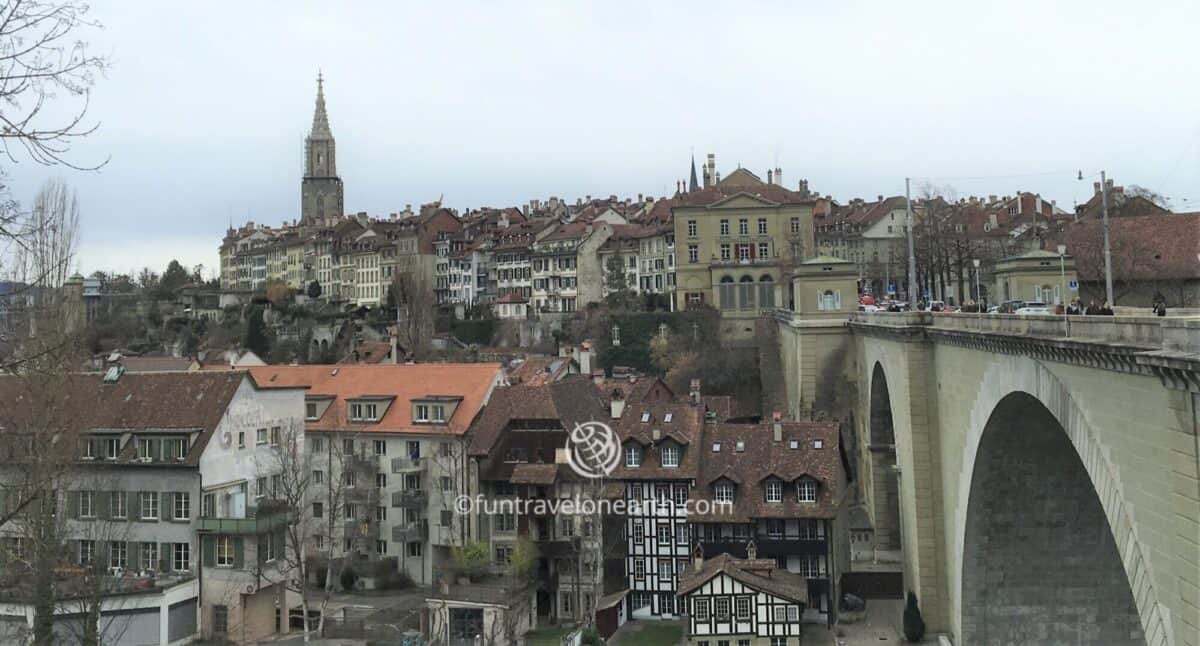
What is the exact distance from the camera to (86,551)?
32.9 metres

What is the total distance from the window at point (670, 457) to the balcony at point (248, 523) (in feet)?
40.9

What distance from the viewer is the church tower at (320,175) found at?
14225cm

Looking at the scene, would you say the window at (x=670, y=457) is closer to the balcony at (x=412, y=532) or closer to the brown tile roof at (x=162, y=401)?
the balcony at (x=412, y=532)

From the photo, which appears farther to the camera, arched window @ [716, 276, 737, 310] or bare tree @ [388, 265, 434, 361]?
bare tree @ [388, 265, 434, 361]

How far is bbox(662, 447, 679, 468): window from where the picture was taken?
3641 centimetres

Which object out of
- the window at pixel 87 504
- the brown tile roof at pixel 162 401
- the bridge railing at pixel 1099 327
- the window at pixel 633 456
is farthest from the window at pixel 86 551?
the bridge railing at pixel 1099 327

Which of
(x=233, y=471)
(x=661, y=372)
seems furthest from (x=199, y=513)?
(x=661, y=372)

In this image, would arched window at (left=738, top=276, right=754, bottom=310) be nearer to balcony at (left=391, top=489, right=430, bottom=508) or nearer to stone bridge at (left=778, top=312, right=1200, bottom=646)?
stone bridge at (left=778, top=312, right=1200, bottom=646)

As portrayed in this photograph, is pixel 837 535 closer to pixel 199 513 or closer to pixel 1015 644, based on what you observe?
pixel 1015 644

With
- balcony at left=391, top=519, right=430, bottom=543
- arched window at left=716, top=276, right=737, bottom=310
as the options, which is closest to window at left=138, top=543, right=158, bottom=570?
balcony at left=391, top=519, right=430, bottom=543

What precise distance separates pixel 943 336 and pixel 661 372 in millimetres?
34637

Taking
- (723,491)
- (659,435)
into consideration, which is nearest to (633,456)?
(659,435)

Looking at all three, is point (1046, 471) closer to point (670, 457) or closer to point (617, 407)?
point (670, 457)

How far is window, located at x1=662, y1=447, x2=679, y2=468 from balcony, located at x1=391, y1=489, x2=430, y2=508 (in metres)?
9.17
